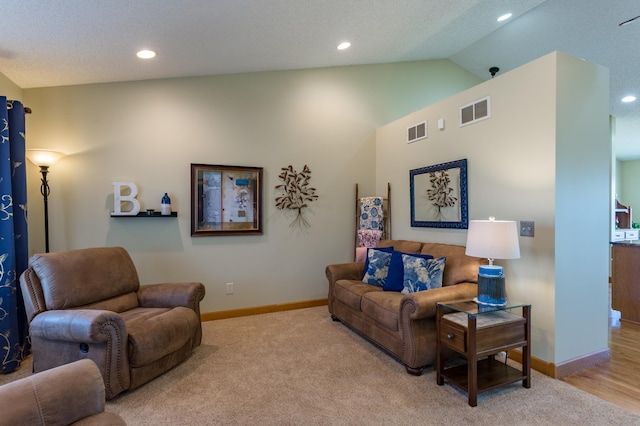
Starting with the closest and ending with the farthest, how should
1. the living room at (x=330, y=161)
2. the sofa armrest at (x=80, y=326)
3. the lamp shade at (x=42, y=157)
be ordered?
1. the sofa armrest at (x=80, y=326)
2. the living room at (x=330, y=161)
3. the lamp shade at (x=42, y=157)

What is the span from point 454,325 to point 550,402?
0.78m

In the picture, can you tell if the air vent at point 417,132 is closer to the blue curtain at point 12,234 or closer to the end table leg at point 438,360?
the end table leg at point 438,360

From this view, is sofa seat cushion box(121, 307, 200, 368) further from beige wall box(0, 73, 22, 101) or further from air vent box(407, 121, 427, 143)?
air vent box(407, 121, 427, 143)

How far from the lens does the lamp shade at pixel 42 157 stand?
10.0 feet

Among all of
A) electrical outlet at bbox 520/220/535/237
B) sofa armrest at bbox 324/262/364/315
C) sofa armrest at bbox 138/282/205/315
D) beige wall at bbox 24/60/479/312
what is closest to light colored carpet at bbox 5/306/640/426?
sofa armrest at bbox 138/282/205/315

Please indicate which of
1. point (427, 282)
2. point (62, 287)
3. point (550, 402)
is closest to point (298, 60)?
point (427, 282)

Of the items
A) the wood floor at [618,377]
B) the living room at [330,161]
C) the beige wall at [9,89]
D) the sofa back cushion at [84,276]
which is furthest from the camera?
the beige wall at [9,89]

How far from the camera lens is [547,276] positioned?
2602 millimetres

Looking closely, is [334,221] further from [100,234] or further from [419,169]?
[100,234]

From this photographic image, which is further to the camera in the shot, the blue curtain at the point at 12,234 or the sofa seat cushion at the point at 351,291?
the sofa seat cushion at the point at 351,291

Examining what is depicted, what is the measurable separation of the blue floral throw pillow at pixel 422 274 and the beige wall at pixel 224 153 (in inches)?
62.3

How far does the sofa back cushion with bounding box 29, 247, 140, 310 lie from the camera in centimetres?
253

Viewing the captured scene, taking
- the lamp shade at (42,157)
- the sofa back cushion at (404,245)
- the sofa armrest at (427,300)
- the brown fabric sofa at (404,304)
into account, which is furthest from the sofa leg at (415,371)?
the lamp shade at (42,157)

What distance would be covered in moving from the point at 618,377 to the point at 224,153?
169 inches
